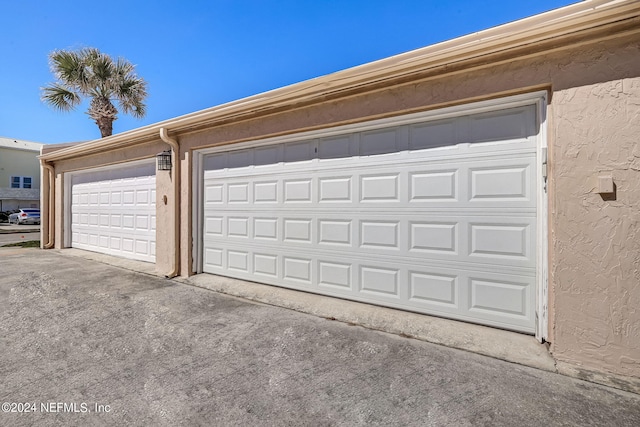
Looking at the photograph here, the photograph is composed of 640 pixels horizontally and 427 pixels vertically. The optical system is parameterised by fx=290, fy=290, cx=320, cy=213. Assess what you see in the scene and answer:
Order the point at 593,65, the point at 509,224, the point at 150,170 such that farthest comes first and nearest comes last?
the point at 150,170 → the point at 509,224 → the point at 593,65

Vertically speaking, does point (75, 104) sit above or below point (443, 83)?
above

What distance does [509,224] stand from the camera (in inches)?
125

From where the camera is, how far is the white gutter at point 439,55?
7.99ft

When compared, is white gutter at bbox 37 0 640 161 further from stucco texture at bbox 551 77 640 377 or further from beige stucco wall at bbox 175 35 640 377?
stucco texture at bbox 551 77 640 377

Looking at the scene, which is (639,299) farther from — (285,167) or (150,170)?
(150,170)

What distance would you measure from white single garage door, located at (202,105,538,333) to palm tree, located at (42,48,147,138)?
10525 mm

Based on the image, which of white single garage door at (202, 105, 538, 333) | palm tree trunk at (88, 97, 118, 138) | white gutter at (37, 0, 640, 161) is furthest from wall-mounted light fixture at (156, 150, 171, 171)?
palm tree trunk at (88, 97, 118, 138)

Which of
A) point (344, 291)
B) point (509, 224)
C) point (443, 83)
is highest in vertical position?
point (443, 83)

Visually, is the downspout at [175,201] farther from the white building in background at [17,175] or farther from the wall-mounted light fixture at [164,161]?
the white building in background at [17,175]

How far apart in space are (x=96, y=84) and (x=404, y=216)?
45.6ft

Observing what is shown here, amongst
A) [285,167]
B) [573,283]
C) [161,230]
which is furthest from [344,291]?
[161,230]

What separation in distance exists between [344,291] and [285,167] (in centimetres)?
216

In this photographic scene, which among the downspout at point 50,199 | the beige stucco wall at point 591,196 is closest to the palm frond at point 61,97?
the downspout at point 50,199

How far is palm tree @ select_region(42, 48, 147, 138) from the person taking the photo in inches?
441
